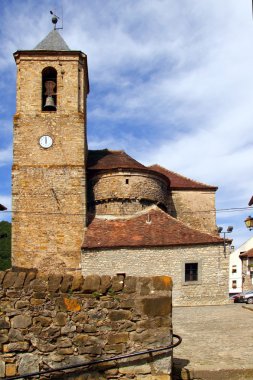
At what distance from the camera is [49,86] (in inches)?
1029

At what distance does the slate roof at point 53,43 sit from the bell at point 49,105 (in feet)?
11.1

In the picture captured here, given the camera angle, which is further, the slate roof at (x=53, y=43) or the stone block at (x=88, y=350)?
the slate roof at (x=53, y=43)

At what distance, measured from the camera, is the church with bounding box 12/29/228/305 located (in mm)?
22406

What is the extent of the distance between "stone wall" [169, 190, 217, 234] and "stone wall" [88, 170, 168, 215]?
140 inches

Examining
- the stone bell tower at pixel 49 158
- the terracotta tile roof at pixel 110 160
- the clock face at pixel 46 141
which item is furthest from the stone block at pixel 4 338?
the clock face at pixel 46 141

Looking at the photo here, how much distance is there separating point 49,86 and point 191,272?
13.2 metres

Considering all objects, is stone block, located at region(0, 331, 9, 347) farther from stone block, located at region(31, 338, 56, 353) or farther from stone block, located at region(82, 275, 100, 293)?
stone block, located at region(82, 275, 100, 293)

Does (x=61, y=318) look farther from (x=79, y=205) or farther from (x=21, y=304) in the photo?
(x=79, y=205)

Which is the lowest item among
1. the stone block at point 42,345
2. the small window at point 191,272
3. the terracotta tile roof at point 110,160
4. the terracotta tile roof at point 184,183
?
the small window at point 191,272

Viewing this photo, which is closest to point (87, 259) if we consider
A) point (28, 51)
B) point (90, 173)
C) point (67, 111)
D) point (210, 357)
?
point (90, 173)

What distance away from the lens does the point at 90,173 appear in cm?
2630

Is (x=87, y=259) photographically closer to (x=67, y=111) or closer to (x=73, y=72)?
(x=67, y=111)

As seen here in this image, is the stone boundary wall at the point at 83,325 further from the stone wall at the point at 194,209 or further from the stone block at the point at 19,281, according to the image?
the stone wall at the point at 194,209

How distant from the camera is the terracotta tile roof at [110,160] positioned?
85.3 feet
